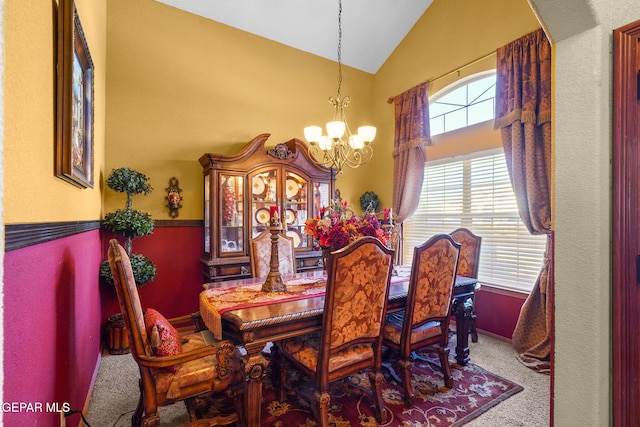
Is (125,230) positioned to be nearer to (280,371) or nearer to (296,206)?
(296,206)

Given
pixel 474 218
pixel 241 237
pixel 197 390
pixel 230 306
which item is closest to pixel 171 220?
pixel 241 237

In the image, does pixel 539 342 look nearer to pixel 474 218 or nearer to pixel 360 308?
pixel 474 218

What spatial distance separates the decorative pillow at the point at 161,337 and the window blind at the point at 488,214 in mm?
3208

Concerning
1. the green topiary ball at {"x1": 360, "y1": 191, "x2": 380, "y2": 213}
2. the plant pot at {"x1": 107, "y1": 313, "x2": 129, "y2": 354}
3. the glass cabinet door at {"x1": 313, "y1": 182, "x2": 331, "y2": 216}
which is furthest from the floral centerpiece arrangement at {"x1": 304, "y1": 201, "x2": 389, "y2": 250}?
the green topiary ball at {"x1": 360, "y1": 191, "x2": 380, "y2": 213}

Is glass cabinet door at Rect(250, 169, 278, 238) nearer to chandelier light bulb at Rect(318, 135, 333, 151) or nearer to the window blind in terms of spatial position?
chandelier light bulb at Rect(318, 135, 333, 151)

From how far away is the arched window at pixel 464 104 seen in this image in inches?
137

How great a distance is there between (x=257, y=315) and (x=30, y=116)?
50.8 inches

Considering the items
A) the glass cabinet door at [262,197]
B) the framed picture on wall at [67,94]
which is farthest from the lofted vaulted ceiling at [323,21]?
the framed picture on wall at [67,94]

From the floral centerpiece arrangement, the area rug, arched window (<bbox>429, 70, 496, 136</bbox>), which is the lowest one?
the area rug

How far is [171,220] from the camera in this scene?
11.5ft

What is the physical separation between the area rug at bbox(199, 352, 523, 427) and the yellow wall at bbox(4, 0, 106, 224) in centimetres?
166

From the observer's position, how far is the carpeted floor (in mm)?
1957

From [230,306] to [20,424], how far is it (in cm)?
102

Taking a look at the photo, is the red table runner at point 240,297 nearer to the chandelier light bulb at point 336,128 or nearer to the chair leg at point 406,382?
the chair leg at point 406,382
